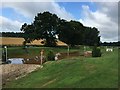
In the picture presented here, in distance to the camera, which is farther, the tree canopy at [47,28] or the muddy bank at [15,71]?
the tree canopy at [47,28]

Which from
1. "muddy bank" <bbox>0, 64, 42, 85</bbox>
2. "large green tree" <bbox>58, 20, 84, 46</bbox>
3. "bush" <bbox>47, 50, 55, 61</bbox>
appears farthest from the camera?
"large green tree" <bbox>58, 20, 84, 46</bbox>

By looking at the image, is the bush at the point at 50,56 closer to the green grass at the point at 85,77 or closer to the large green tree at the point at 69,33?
the green grass at the point at 85,77

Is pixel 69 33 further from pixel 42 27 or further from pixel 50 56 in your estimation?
pixel 50 56

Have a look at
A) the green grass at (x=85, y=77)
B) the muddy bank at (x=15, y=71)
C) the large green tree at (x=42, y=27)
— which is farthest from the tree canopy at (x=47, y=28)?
the green grass at (x=85, y=77)

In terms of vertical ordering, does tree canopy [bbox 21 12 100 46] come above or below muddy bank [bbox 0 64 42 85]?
above

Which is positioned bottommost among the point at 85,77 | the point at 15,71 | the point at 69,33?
the point at 15,71

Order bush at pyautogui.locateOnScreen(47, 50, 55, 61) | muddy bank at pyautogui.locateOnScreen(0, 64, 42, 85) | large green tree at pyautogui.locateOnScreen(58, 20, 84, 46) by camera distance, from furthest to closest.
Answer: large green tree at pyautogui.locateOnScreen(58, 20, 84, 46)
bush at pyautogui.locateOnScreen(47, 50, 55, 61)
muddy bank at pyautogui.locateOnScreen(0, 64, 42, 85)

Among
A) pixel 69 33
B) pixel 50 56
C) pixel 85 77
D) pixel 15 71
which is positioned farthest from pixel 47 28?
pixel 85 77

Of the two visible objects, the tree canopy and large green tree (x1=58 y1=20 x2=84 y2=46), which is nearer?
the tree canopy

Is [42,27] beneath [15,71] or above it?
above

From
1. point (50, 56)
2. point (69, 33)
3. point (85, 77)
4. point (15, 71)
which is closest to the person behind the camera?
point (85, 77)

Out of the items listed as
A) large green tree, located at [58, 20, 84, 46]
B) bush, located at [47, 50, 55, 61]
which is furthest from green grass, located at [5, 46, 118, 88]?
large green tree, located at [58, 20, 84, 46]

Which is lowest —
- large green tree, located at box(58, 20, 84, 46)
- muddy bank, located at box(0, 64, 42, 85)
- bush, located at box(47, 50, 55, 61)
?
muddy bank, located at box(0, 64, 42, 85)

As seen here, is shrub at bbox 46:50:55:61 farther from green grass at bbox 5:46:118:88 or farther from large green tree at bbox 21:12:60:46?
large green tree at bbox 21:12:60:46
